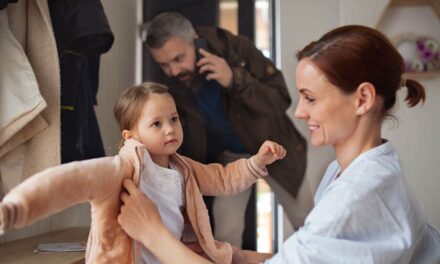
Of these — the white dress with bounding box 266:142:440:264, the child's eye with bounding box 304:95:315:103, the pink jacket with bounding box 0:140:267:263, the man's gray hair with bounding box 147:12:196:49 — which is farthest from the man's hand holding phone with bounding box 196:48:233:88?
the white dress with bounding box 266:142:440:264

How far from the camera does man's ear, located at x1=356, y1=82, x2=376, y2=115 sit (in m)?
0.90

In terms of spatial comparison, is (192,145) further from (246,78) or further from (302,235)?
(302,235)

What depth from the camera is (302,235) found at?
83 cm

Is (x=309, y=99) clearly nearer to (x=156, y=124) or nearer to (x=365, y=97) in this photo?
(x=365, y=97)

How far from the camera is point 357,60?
884 mm

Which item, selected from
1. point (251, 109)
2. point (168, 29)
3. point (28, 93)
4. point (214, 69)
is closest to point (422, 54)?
point (251, 109)

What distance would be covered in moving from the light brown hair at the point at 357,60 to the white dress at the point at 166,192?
45 cm

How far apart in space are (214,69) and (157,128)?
51.7 inches

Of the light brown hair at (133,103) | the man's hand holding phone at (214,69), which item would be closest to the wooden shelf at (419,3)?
the man's hand holding phone at (214,69)

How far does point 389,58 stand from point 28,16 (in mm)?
1212

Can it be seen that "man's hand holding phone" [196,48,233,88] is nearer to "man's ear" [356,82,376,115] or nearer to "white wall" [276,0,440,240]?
"white wall" [276,0,440,240]

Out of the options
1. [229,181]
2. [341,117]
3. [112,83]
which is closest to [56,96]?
[229,181]

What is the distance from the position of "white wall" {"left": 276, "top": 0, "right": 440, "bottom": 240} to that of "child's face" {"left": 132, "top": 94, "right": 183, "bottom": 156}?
144 centimetres

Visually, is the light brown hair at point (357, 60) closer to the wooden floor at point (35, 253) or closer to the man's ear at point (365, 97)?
the man's ear at point (365, 97)
